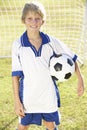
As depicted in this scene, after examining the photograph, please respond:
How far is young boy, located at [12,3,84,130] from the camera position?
3.51 meters

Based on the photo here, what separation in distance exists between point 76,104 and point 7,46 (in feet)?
12.3

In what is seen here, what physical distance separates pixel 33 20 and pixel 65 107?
84.6 inches

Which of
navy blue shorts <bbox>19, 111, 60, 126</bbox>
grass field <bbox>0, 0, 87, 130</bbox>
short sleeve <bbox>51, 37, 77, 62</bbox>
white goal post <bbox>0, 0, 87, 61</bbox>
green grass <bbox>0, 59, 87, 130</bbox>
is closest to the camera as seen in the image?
short sleeve <bbox>51, 37, 77, 62</bbox>

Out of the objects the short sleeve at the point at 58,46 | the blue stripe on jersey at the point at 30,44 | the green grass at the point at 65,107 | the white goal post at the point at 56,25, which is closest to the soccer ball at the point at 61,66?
the short sleeve at the point at 58,46

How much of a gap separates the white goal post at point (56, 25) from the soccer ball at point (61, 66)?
4188 mm

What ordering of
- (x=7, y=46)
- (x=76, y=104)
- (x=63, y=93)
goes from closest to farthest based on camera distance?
(x=76, y=104) < (x=63, y=93) < (x=7, y=46)

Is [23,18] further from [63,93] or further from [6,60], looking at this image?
[6,60]

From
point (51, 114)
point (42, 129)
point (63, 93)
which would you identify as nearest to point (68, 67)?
point (51, 114)

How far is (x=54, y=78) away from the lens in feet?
11.9

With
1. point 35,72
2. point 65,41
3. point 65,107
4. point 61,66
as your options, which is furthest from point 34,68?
point 65,41

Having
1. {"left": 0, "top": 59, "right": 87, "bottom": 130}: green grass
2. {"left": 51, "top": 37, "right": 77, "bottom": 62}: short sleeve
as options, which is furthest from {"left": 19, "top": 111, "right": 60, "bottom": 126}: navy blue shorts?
{"left": 0, "top": 59, "right": 87, "bottom": 130}: green grass

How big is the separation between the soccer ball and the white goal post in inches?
165

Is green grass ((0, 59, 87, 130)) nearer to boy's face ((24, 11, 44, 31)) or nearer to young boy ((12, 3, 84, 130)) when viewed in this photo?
young boy ((12, 3, 84, 130))

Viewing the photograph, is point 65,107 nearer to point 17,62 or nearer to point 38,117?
point 38,117
